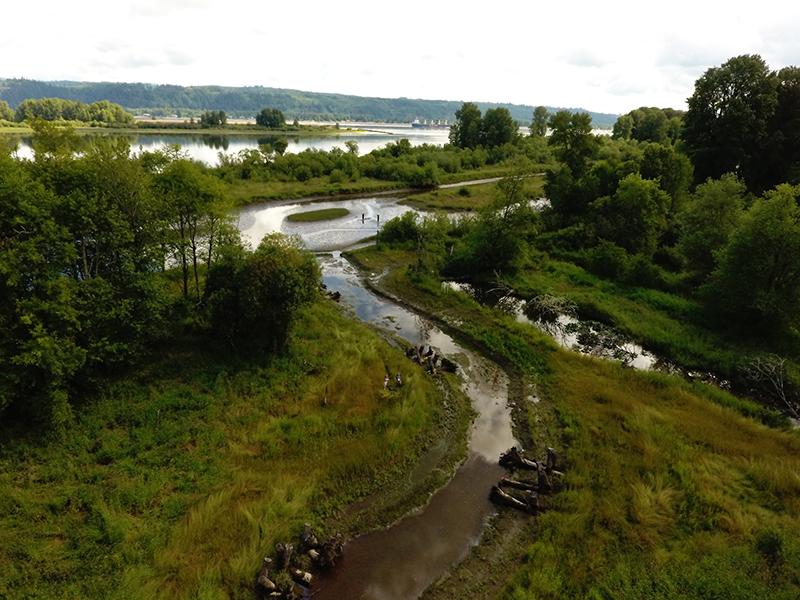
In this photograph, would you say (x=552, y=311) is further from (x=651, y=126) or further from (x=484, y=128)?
(x=484, y=128)

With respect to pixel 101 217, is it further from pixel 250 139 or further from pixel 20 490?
pixel 250 139

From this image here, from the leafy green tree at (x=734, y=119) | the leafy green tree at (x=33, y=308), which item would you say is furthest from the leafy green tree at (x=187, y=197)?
the leafy green tree at (x=734, y=119)

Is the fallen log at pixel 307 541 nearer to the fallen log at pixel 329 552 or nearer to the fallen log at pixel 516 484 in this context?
the fallen log at pixel 329 552

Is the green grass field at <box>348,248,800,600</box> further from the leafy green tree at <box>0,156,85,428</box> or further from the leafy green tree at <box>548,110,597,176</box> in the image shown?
the leafy green tree at <box>548,110,597,176</box>

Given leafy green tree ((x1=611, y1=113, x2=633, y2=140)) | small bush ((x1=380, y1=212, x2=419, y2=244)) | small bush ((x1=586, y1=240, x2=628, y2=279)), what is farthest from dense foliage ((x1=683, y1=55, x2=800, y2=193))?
leafy green tree ((x1=611, y1=113, x2=633, y2=140))

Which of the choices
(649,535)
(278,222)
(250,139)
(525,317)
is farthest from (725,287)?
(250,139)

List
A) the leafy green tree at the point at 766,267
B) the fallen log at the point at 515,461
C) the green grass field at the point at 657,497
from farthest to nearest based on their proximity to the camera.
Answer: the leafy green tree at the point at 766,267, the fallen log at the point at 515,461, the green grass field at the point at 657,497

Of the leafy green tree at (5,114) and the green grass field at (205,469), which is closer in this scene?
the green grass field at (205,469)
